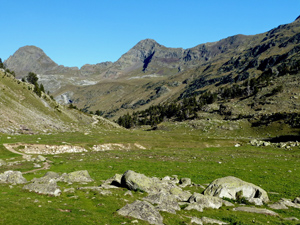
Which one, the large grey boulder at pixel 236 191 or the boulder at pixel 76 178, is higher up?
the large grey boulder at pixel 236 191

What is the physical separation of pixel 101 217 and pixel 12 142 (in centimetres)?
5070

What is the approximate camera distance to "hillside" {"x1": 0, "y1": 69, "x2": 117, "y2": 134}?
8531cm

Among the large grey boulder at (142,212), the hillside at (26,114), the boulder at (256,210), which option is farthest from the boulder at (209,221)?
the hillside at (26,114)

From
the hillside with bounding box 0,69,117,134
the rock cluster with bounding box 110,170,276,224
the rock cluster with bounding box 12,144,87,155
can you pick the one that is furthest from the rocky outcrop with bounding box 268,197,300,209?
the hillside with bounding box 0,69,117,134

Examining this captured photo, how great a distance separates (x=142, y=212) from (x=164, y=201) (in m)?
4.29

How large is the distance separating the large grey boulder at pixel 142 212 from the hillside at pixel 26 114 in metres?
74.0

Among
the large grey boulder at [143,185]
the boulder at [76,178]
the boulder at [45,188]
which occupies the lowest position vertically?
the boulder at [76,178]

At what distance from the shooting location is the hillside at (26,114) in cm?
8531

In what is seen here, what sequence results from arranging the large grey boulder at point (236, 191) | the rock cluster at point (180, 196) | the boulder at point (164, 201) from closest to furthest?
the rock cluster at point (180, 196)
the boulder at point (164, 201)
the large grey boulder at point (236, 191)

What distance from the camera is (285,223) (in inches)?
766

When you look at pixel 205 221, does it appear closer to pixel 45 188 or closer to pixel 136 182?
pixel 136 182

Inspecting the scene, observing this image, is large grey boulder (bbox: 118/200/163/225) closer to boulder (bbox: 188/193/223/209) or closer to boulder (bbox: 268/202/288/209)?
boulder (bbox: 188/193/223/209)

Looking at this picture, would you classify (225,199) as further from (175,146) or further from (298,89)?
(298,89)

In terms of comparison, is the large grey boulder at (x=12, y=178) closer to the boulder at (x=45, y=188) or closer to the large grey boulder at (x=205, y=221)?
the boulder at (x=45, y=188)
